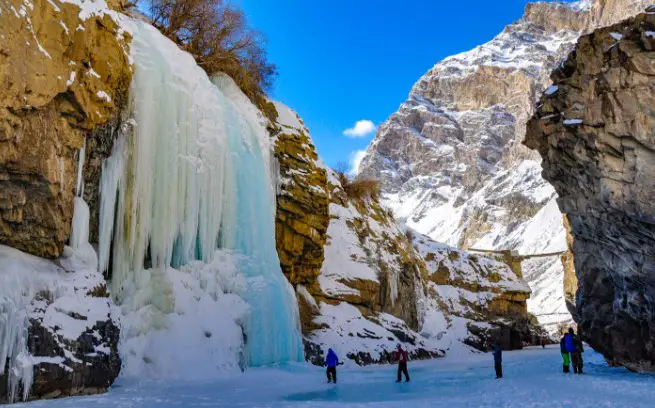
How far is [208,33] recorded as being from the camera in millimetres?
20297

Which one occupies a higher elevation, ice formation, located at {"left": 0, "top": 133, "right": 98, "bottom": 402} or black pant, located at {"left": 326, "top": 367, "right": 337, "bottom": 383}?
ice formation, located at {"left": 0, "top": 133, "right": 98, "bottom": 402}

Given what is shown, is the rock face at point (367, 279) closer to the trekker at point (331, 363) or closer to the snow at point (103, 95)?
the trekker at point (331, 363)

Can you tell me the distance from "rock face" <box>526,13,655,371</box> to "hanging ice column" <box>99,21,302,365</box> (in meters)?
8.28

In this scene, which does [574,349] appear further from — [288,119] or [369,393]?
[288,119]

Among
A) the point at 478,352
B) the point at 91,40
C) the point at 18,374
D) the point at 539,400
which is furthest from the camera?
the point at 478,352

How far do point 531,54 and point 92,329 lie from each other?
560ft

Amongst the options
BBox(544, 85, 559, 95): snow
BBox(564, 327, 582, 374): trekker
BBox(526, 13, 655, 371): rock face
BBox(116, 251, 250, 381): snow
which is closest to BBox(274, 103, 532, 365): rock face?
BBox(116, 251, 250, 381): snow

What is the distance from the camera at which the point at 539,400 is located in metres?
9.02

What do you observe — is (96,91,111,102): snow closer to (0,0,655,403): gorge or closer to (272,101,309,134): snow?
(0,0,655,403): gorge

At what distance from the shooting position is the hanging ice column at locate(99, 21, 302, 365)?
12.7 metres

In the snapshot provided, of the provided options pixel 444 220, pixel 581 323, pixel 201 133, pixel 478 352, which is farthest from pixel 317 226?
pixel 444 220

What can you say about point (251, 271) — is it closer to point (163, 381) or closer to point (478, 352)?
point (163, 381)

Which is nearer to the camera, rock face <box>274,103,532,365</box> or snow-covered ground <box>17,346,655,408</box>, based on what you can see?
snow-covered ground <box>17,346,655,408</box>

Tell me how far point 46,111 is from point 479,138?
5857 inches
